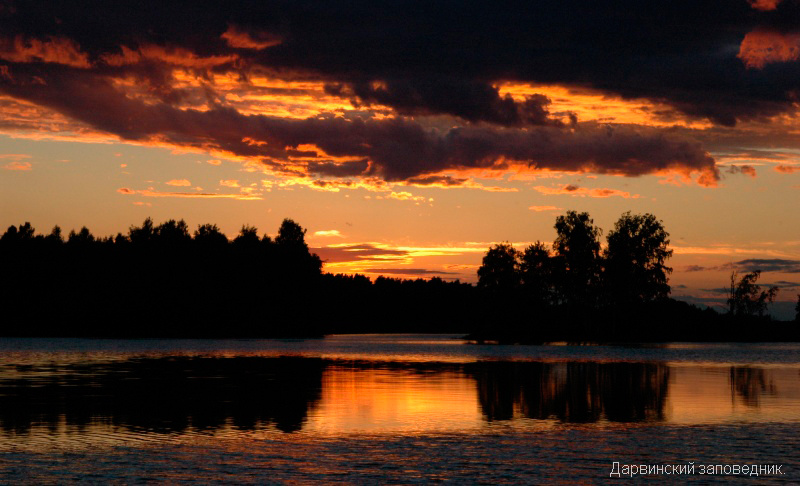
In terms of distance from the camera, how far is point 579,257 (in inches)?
6762

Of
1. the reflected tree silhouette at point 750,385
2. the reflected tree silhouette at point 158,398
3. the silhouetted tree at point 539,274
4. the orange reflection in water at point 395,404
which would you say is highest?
the silhouetted tree at point 539,274

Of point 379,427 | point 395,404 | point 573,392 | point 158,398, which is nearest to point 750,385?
point 573,392

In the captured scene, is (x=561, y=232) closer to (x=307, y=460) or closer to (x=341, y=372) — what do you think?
(x=341, y=372)

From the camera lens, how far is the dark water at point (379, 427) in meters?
23.2

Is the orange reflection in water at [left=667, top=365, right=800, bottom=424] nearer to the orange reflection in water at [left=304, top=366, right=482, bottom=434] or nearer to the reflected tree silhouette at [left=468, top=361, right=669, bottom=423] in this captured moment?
the reflected tree silhouette at [left=468, top=361, right=669, bottom=423]

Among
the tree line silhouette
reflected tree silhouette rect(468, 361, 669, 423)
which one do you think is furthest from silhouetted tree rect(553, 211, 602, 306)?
reflected tree silhouette rect(468, 361, 669, 423)

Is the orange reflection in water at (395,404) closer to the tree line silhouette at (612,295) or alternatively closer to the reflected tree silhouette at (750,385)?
the reflected tree silhouette at (750,385)

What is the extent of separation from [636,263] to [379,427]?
14462 centimetres

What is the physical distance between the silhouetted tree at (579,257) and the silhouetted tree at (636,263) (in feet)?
9.59

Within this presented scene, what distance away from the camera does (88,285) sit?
19812cm

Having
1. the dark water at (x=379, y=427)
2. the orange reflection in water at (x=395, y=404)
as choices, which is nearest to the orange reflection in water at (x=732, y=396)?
the dark water at (x=379, y=427)

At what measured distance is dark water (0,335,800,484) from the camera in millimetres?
23172

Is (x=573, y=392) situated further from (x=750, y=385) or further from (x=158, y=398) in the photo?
(x=158, y=398)

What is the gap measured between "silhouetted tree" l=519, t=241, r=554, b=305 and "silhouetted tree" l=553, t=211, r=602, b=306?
3.90 meters
